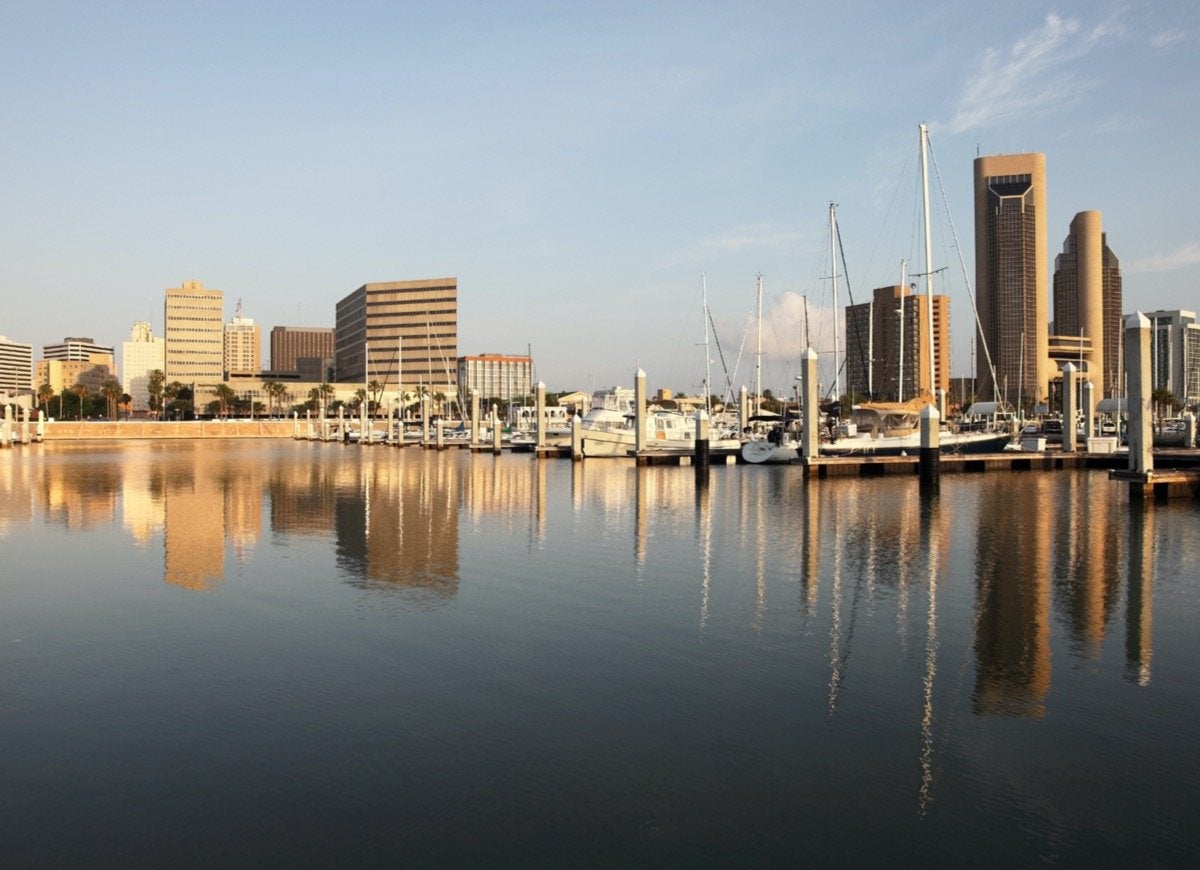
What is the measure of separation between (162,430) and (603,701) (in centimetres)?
16752

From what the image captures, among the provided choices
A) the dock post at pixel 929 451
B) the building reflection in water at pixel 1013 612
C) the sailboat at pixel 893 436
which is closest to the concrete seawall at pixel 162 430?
the sailboat at pixel 893 436

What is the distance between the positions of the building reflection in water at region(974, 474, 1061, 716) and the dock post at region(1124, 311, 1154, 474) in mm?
7062

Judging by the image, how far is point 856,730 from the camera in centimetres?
1052

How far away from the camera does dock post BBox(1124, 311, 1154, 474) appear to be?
35.0 m

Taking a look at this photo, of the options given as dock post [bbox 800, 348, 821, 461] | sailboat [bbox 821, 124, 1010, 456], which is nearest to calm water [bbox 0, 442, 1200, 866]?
dock post [bbox 800, 348, 821, 461]

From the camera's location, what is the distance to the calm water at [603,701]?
817 centimetres

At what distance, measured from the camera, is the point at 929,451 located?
1752 inches

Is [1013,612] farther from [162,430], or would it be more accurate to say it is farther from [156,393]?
[156,393]

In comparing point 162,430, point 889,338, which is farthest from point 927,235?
point 162,430

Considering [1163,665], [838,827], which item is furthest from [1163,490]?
[838,827]

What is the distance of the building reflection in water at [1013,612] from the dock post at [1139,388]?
7.06 meters

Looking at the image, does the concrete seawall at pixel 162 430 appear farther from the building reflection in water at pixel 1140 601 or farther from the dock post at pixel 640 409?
the building reflection in water at pixel 1140 601

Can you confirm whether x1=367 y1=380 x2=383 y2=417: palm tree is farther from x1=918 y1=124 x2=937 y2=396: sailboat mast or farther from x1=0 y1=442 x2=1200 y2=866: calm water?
x1=0 y1=442 x2=1200 y2=866: calm water

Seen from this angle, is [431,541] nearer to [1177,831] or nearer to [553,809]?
[553,809]
